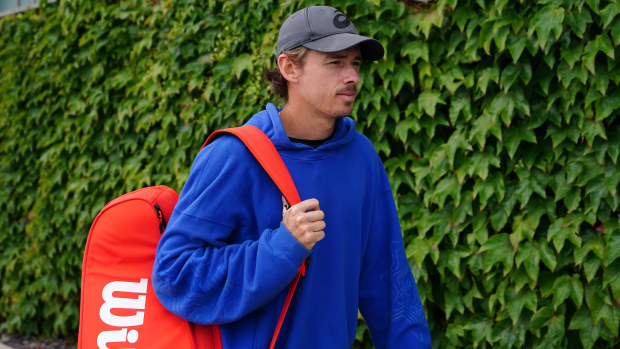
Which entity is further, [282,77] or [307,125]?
[282,77]

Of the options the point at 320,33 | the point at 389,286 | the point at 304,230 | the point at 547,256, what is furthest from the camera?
the point at 547,256

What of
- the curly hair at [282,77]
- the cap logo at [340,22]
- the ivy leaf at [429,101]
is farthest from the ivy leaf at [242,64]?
the cap logo at [340,22]

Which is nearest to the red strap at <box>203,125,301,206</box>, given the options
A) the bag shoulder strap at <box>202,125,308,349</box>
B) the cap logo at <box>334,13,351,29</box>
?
the bag shoulder strap at <box>202,125,308,349</box>

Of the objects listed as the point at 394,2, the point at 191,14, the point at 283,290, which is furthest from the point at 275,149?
the point at 191,14

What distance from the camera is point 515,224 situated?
9.70 feet

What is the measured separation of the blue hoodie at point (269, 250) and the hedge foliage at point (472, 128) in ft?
3.82

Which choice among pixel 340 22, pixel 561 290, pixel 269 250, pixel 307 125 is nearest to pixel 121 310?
pixel 269 250

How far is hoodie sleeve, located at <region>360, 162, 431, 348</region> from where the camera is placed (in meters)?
1.98

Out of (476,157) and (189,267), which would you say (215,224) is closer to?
(189,267)

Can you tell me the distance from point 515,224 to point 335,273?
1.46 m

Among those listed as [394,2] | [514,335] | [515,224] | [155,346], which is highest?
[394,2]

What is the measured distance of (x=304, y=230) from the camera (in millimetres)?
1563

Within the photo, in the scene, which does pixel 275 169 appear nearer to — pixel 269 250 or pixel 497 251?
pixel 269 250

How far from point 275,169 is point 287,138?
0.13m
